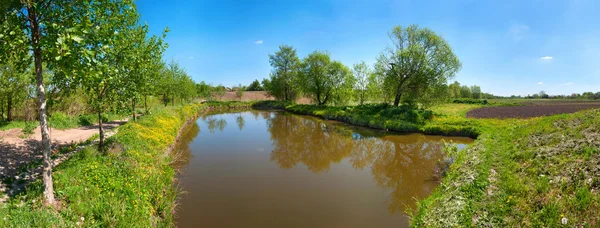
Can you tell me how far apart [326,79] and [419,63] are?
16712 mm

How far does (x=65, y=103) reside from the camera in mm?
20672

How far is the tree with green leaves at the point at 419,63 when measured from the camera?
2666 cm

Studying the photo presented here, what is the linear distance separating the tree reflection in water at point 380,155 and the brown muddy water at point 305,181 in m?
0.04

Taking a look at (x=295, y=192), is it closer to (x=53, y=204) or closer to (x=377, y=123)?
(x=53, y=204)

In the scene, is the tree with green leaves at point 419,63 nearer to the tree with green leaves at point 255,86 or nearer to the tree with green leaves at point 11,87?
the tree with green leaves at point 11,87

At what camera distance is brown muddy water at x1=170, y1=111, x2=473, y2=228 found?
7.66 m

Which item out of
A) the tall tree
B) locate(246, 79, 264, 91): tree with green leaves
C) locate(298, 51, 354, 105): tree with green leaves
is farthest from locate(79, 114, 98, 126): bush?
locate(246, 79, 264, 91): tree with green leaves

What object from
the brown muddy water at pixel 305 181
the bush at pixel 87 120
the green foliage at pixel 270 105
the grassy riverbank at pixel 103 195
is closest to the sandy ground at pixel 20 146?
the grassy riverbank at pixel 103 195

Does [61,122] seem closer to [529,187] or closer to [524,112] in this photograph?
[529,187]

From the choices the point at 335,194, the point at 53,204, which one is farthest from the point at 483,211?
the point at 53,204

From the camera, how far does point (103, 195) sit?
19.5 feet

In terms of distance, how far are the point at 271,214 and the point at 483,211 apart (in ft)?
17.8

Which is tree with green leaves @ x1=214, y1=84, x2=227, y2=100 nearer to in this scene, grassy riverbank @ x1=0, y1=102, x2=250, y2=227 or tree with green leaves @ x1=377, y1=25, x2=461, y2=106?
tree with green leaves @ x1=377, y1=25, x2=461, y2=106

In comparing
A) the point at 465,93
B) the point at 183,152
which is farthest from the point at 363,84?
the point at 465,93
